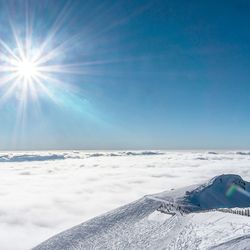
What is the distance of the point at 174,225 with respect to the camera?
52.1m

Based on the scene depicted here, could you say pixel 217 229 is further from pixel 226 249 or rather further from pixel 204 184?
pixel 204 184

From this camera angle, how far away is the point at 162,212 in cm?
6756

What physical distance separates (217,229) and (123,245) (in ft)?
54.4

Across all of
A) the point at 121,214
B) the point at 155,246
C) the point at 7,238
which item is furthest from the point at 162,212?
the point at 7,238

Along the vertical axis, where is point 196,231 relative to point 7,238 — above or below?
above

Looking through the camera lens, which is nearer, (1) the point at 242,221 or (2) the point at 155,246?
(1) the point at 242,221

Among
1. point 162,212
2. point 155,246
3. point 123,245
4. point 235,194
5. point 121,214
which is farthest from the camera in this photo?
point 235,194

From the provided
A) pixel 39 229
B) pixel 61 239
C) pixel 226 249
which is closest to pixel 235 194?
pixel 61 239

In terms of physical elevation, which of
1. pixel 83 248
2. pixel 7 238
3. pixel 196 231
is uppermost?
pixel 196 231

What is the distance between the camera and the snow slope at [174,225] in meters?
36.7

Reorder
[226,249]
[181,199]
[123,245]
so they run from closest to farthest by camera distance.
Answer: [226,249]
[123,245]
[181,199]

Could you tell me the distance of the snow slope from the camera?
3672cm

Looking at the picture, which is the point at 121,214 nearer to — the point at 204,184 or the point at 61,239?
the point at 61,239

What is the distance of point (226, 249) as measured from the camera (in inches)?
1168
